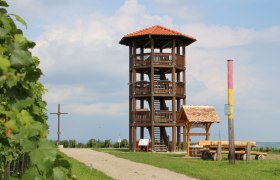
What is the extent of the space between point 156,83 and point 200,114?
758cm

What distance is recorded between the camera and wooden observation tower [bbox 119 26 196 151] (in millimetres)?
36844

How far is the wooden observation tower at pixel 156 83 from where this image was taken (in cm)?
3684

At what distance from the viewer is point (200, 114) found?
99.3 ft

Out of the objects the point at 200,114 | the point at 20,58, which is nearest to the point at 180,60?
the point at 200,114

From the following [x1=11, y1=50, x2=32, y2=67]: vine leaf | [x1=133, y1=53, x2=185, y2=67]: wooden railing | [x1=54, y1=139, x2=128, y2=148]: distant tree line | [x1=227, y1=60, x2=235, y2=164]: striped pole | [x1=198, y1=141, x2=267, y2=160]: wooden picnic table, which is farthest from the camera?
[x1=54, y1=139, x2=128, y2=148]: distant tree line

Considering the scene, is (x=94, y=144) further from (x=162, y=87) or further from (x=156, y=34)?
(x=156, y=34)

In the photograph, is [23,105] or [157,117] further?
[157,117]

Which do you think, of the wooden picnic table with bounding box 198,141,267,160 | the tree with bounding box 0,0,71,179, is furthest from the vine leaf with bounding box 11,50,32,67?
the wooden picnic table with bounding box 198,141,267,160

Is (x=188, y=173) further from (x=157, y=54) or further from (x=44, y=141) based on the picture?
(x=157, y=54)

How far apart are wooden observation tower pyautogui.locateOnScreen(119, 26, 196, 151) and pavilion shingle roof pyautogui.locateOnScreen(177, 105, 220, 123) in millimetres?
6124

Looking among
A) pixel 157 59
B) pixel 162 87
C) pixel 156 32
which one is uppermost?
pixel 156 32

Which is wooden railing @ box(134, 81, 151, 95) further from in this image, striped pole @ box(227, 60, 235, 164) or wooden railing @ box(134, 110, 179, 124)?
striped pole @ box(227, 60, 235, 164)

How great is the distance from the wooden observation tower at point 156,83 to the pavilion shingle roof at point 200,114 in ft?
20.1

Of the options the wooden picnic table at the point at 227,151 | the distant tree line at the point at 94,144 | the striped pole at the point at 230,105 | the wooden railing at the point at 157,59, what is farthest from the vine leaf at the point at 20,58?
the distant tree line at the point at 94,144
